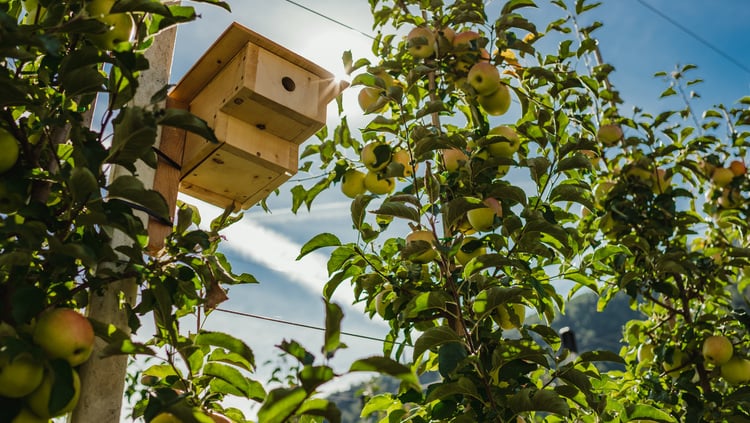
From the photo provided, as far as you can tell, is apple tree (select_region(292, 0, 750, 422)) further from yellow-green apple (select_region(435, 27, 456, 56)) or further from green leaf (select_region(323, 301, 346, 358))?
green leaf (select_region(323, 301, 346, 358))

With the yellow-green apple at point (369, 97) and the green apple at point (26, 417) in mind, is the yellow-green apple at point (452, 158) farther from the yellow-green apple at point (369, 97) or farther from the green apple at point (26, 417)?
the green apple at point (26, 417)

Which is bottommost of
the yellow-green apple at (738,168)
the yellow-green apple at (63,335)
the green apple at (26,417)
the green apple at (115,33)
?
the green apple at (26,417)

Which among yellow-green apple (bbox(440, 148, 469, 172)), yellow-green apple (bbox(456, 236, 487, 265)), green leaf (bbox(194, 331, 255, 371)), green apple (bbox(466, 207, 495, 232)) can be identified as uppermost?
yellow-green apple (bbox(440, 148, 469, 172))

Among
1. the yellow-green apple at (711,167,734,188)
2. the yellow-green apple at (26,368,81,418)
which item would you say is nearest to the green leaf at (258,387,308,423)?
the yellow-green apple at (26,368,81,418)

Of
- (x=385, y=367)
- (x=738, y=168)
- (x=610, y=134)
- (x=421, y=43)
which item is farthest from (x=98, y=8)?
(x=738, y=168)

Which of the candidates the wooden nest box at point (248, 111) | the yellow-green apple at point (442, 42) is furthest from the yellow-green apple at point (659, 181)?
the wooden nest box at point (248, 111)

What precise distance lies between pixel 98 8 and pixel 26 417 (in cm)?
63

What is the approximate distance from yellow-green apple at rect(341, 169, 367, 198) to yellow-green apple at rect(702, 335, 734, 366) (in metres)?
1.36

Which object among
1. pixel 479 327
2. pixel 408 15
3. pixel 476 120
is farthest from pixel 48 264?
pixel 408 15

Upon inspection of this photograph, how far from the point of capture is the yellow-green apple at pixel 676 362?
225 centimetres

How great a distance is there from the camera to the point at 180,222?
121cm

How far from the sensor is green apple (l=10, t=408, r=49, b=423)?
832 mm

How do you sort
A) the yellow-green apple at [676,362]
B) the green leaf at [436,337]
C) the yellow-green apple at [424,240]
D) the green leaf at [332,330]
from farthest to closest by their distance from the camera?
the yellow-green apple at [676,362], the yellow-green apple at [424,240], the green leaf at [436,337], the green leaf at [332,330]

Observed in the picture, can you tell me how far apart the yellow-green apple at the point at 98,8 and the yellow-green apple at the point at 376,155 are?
80cm
